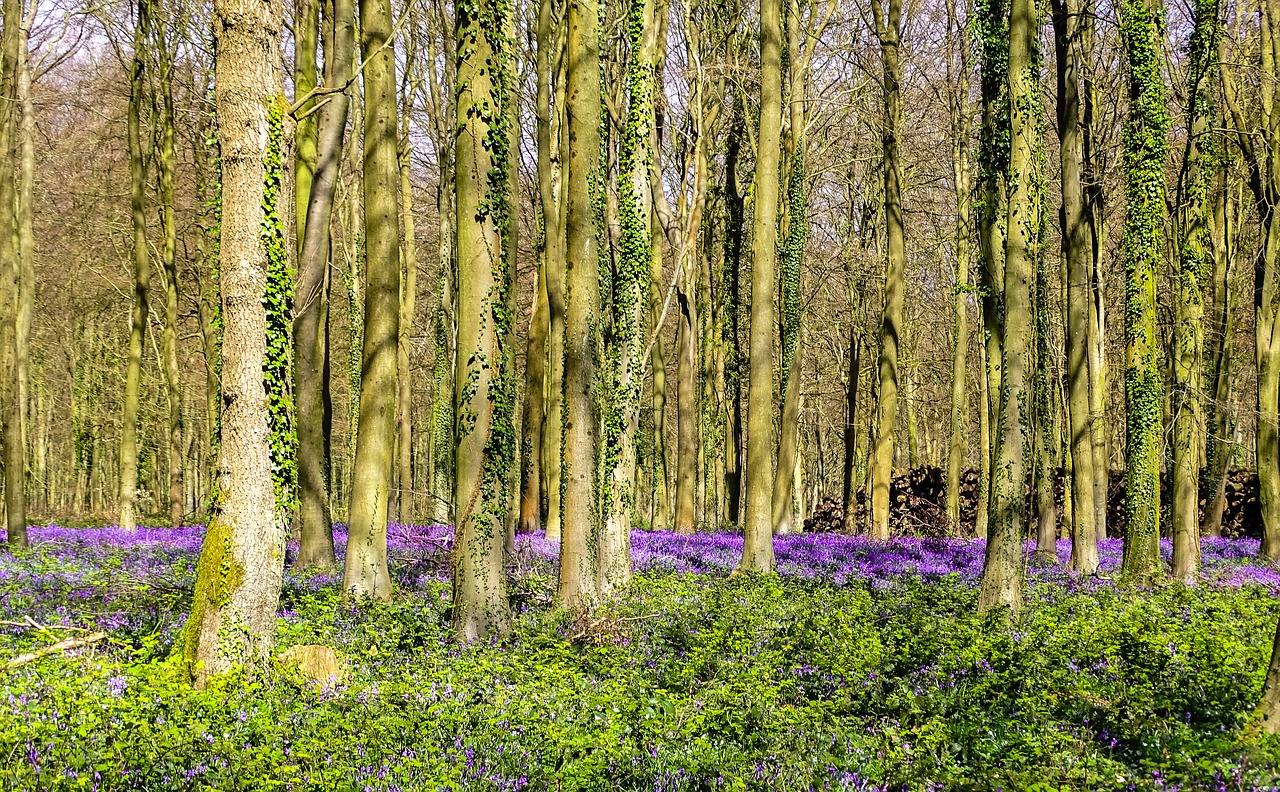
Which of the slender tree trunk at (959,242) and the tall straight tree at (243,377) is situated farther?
the slender tree trunk at (959,242)

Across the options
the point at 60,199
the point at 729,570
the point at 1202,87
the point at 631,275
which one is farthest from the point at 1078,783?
the point at 60,199

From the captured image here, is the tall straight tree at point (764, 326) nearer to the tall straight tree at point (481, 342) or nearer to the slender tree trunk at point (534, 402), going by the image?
the slender tree trunk at point (534, 402)

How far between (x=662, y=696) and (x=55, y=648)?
5190 millimetres

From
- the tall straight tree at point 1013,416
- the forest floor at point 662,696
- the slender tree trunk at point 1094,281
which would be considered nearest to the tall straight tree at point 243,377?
the forest floor at point 662,696

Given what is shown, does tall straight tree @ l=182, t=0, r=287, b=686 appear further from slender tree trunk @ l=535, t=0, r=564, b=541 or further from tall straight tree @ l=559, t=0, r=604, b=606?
Answer: slender tree trunk @ l=535, t=0, r=564, b=541

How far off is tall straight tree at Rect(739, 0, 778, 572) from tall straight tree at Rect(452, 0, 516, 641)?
5457 mm

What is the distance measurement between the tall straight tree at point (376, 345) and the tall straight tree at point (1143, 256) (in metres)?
10.8

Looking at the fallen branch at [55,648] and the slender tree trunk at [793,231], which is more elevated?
the slender tree trunk at [793,231]

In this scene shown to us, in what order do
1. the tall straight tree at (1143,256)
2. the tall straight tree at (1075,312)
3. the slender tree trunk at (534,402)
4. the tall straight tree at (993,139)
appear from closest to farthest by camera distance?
the tall straight tree at (993,139) → the tall straight tree at (1143,256) → the tall straight tree at (1075,312) → the slender tree trunk at (534,402)

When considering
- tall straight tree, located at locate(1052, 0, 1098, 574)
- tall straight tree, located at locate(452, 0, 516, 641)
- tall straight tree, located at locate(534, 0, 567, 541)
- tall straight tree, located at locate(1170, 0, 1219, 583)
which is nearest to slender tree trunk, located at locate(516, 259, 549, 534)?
tall straight tree, located at locate(534, 0, 567, 541)

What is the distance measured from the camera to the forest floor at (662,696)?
5.12m

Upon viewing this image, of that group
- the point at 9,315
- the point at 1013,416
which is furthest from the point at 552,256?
the point at 9,315

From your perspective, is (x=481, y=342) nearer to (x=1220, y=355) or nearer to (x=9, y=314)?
(x=9, y=314)

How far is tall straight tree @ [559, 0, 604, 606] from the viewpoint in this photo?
10.0 metres
